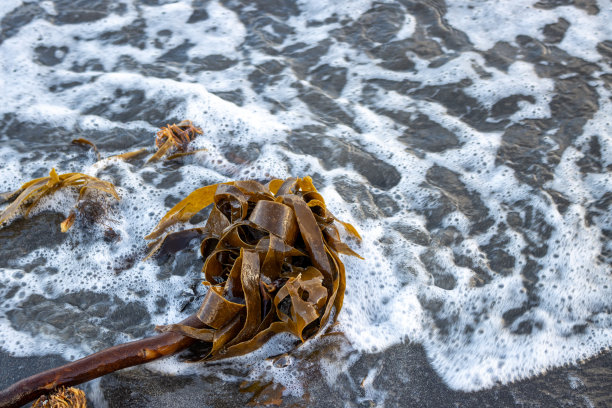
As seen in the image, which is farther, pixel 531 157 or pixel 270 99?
pixel 270 99

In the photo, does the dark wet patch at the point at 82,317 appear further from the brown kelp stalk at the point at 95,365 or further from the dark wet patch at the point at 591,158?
the dark wet patch at the point at 591,158

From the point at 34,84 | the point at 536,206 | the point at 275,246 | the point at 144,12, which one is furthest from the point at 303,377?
the point at 144,12

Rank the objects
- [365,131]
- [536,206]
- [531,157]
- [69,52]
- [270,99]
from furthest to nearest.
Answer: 1. [69,52]
2. [270,99]
3. [365,131]
4. [531,157]
5. [536,206]

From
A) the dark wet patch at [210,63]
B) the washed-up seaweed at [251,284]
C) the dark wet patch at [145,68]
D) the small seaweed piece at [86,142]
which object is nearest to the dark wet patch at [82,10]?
the dark wet patch at [145,68]

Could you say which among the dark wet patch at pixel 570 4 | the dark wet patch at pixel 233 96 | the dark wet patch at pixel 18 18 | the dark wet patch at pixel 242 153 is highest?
the dark wet patch at pixel 18 18

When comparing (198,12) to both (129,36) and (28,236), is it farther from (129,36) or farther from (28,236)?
(28,236)

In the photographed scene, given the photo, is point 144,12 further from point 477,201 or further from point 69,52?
point 477,201

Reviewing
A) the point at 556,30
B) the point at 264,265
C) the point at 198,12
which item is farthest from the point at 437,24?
the point at 264,265
